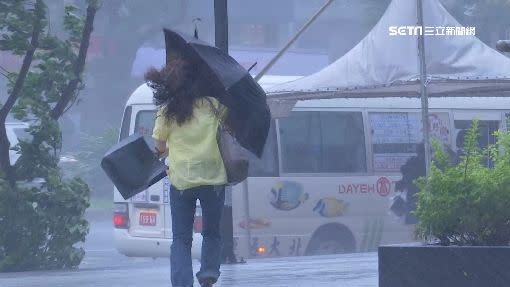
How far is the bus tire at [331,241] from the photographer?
17.8 m

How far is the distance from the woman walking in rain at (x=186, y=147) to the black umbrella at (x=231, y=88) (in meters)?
0.07

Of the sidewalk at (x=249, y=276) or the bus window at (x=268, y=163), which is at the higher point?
the bus window at (x=268, y=163)

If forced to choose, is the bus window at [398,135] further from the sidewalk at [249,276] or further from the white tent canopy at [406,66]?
the sidewalk at [249,276]

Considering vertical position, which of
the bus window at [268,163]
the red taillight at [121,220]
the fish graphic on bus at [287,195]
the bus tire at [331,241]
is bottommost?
the bus tire at [331,241]

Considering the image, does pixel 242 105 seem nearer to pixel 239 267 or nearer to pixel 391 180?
pixel 239 267

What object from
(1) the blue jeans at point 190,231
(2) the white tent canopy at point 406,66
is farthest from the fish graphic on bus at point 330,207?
(1) the blue jeans at point 190,231

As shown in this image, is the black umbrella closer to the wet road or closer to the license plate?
the wet road

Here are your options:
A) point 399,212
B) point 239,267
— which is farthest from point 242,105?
point 399,212

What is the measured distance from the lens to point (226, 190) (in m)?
12.5

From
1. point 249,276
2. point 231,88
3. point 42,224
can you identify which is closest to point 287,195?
point 42,224

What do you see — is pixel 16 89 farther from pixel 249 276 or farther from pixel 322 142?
pixel 322 142

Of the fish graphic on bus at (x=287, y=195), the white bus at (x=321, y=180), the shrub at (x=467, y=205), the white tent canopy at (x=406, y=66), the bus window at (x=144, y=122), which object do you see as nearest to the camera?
the shrub at (x=467, y=205)

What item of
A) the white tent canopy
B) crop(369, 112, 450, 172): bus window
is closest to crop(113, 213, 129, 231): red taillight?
the white tent canopy

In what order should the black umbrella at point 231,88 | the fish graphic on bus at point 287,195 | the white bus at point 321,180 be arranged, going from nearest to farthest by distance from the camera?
the black umbrella at point 231,88 < the white bus at point 321,180 < the fish graphic on bus at point 287,195
